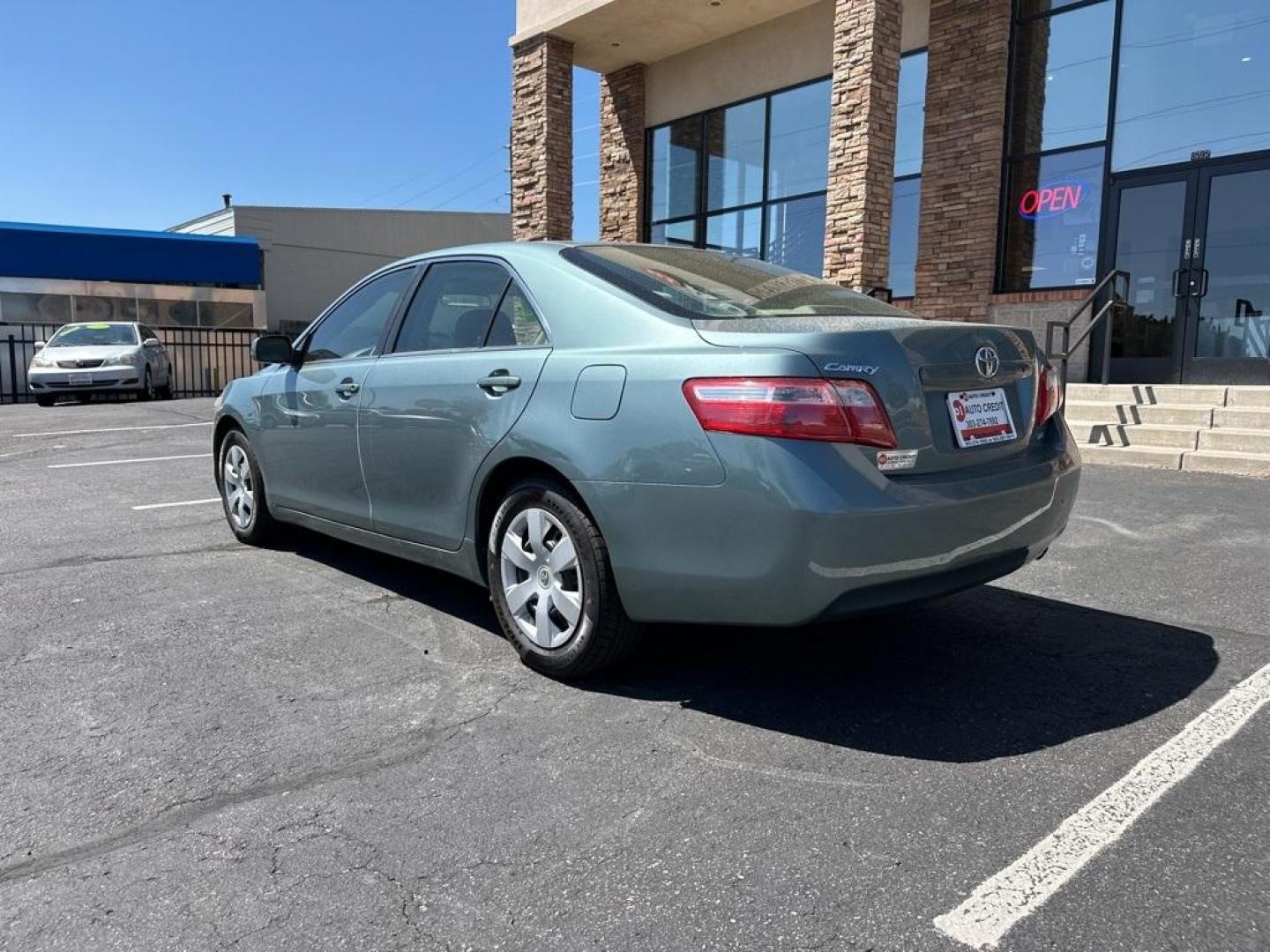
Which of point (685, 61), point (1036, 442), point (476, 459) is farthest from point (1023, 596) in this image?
point (685, 61)

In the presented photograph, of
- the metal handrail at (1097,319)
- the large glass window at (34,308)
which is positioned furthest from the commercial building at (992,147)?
the large glass window at (34,308)

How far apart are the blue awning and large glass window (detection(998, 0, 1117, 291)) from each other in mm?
21354

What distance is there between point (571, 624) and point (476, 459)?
0.74 m

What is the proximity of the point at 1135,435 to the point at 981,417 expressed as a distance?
6.74m

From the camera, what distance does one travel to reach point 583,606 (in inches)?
122

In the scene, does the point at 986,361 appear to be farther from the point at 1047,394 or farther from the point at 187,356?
the point at 187,356

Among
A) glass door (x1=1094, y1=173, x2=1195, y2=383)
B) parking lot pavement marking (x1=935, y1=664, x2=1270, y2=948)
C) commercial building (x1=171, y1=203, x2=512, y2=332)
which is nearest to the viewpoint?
parking lot pavement marking (x1=935, y1=664, x2=1270, y2=948)

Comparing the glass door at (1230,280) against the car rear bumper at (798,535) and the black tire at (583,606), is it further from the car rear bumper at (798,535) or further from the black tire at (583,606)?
the black tire at (583,606)

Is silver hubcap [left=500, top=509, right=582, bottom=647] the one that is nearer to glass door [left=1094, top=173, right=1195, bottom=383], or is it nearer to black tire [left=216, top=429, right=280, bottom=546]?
black tire [left=216, top=429, right=280, bottom=546]

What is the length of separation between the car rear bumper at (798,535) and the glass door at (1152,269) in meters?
9.11

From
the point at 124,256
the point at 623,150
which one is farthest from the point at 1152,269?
the point at 124,256

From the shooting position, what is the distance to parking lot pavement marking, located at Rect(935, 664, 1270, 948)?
1937 mm

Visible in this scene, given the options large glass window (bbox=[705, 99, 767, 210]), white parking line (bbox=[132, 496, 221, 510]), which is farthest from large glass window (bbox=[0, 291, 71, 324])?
white parking line (bbox=[132, 496, 221, 510])

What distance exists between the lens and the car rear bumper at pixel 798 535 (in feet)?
8.57
